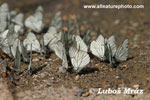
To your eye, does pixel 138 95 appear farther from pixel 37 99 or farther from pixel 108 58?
pixel 37 99

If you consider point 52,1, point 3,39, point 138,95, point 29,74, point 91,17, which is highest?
point 52,1

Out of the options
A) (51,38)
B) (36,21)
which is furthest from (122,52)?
(36,21)

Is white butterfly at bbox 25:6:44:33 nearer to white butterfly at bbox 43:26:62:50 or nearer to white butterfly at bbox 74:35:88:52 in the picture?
white butterfly at bbox 43:26:62:50

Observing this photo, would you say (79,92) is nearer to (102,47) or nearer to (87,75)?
(87,75)

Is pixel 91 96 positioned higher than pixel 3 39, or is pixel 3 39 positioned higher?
pixel 3 39

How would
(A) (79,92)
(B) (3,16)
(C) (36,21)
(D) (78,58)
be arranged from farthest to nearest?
(C) (36,21) < (B) (3,16) < (D) (78,58) < (A) (79,92)

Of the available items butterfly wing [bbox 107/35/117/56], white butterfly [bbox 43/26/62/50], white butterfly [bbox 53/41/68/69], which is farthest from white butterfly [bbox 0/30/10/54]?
butterfly wing [bbox 107/35/117/56]

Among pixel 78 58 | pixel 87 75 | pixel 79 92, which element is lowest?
pixel 79 92

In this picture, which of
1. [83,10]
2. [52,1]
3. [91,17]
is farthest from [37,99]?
[52,1]
